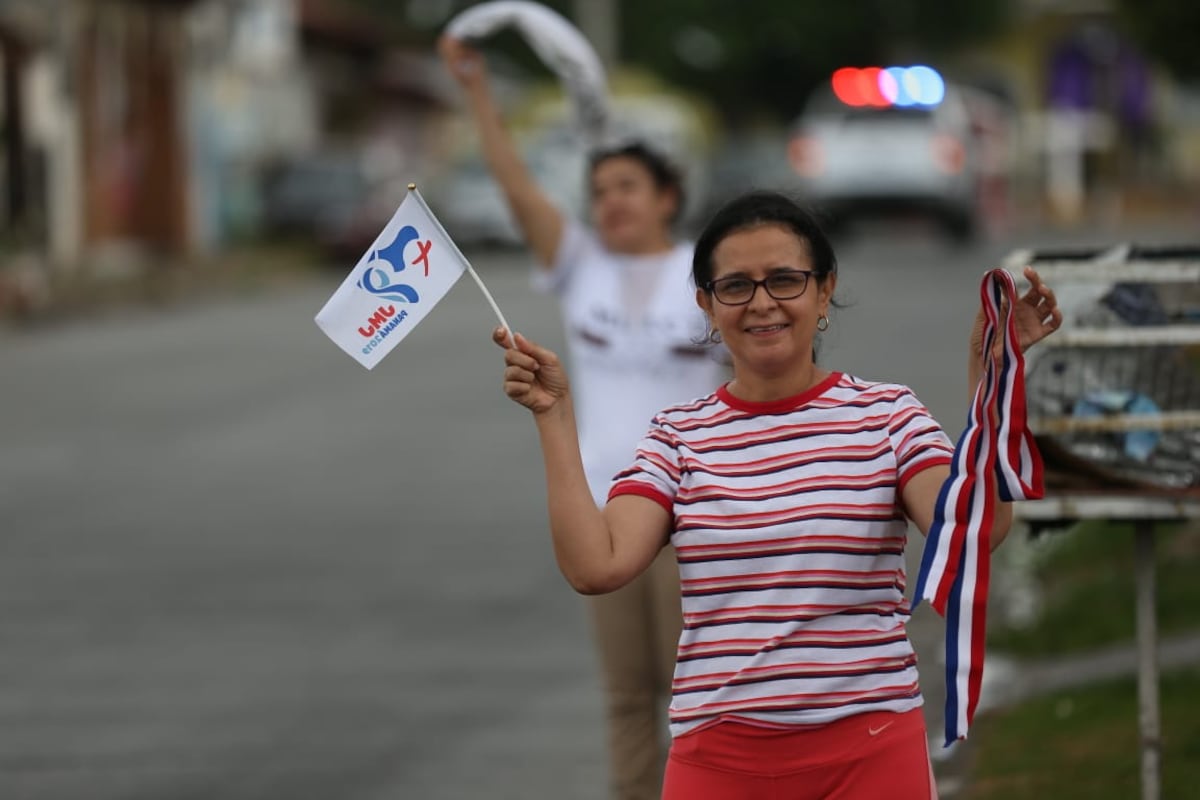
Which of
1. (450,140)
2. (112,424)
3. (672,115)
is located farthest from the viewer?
(450,140)

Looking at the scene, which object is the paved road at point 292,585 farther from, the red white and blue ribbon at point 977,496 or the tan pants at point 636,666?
the tan pants at point 636,666

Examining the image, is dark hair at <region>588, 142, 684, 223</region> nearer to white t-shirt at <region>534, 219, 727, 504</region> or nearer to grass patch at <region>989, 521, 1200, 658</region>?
white t-shirt at <region>534, 219, 727, 504</region>

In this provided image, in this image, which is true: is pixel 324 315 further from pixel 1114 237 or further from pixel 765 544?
pixel 1114 237

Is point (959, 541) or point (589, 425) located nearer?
point (959, 541)

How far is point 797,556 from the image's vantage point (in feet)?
12.5

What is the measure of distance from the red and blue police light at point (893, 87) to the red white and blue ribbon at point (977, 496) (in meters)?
1.53

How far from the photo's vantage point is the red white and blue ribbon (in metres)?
3.79

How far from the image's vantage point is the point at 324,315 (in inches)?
161

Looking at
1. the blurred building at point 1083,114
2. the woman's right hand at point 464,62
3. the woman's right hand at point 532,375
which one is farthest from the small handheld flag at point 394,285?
the blurred building at point 1083,114

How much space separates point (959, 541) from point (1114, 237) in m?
37.5

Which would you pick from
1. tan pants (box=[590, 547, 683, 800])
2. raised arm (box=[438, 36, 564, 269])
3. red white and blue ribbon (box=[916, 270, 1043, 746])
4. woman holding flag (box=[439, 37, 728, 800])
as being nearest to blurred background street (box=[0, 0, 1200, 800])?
red white and blue ribbon (box=[916, 270, 1043, 746])

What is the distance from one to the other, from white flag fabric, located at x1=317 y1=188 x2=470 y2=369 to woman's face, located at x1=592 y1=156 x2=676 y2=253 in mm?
2035

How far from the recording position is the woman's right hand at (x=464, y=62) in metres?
6.84

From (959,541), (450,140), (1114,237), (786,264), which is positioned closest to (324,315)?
(786,264)
